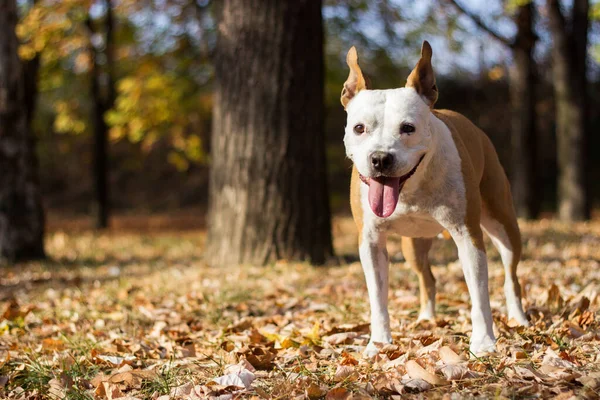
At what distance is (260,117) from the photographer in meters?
6.55

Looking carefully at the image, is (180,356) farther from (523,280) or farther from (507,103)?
(507,103)

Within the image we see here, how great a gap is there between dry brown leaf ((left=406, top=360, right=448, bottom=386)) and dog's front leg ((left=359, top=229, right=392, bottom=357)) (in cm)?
48

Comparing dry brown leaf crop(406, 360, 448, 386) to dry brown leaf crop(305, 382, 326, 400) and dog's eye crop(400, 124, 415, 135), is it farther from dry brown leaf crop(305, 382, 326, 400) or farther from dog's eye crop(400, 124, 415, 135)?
dog's eye crop(400, 124, 415, 135)

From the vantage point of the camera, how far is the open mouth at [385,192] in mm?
3121

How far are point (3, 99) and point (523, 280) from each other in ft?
20.8

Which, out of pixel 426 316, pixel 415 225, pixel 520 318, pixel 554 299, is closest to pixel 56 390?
pixel 415 225

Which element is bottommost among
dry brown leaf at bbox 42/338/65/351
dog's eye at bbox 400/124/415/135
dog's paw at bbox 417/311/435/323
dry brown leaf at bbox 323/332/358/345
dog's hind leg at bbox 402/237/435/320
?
dry brown leaf at bbox 42/338/65/351

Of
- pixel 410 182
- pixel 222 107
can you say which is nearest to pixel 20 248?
pixel 222 107

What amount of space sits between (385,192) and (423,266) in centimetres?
129

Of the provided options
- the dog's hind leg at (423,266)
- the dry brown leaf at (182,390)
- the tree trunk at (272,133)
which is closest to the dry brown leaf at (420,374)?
the dry brown leaf at (182,390)

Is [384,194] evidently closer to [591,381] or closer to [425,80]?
[425,80]

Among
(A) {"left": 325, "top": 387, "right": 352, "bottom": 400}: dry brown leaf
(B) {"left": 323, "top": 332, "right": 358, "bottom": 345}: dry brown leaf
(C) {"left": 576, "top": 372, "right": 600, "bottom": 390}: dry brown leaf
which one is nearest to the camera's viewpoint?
(C) {"left": 576, "top": 372, "right": 600, "bottom": 390}: dry brown leaf

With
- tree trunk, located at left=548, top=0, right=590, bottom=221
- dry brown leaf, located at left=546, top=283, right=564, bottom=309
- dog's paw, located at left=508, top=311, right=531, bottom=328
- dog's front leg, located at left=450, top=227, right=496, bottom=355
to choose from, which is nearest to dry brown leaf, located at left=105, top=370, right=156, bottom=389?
dog's front leg, located at left=450, top=227, right=496, bottom=355

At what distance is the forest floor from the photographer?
3.00m
